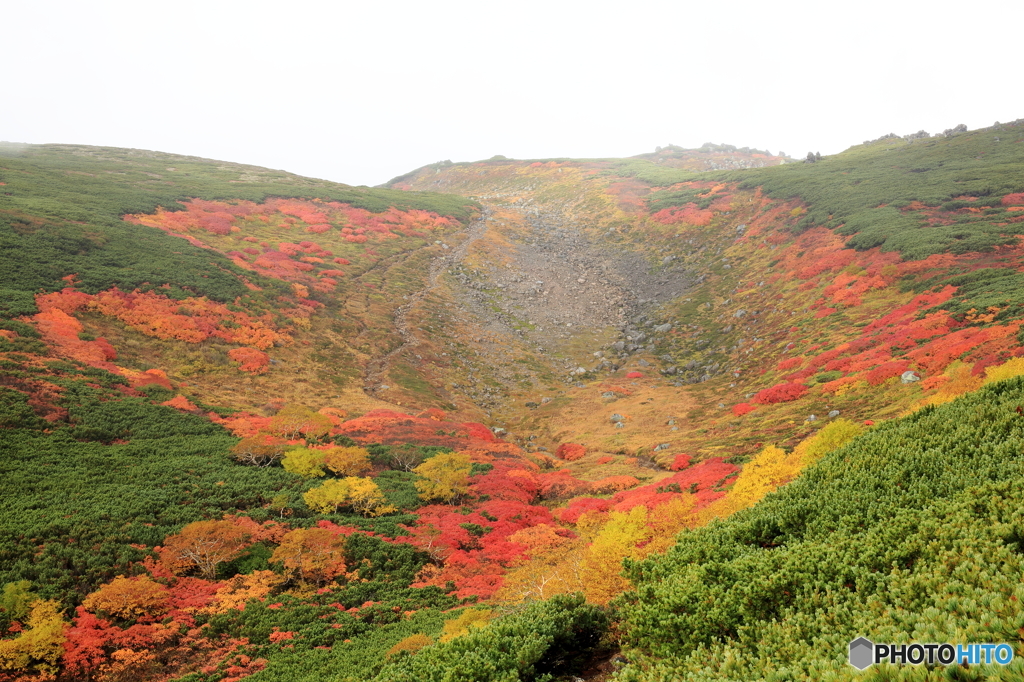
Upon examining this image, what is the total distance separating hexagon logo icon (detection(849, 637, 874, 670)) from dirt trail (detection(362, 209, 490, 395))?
3688 cm

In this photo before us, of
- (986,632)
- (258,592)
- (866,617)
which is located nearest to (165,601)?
(258,592)

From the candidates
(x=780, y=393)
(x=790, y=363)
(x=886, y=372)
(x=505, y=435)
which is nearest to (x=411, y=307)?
(x=505, y=435)

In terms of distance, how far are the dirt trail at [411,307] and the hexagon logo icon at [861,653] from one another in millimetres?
36881

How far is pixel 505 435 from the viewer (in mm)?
40000

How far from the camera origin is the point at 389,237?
71.2 m

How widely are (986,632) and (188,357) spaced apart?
41669 mm

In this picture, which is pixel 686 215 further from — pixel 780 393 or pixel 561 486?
pixel 561 486

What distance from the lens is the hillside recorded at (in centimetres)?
949

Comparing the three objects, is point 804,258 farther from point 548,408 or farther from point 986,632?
point 986,632

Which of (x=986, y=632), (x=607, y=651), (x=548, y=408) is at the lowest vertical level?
(x=548, y=408)

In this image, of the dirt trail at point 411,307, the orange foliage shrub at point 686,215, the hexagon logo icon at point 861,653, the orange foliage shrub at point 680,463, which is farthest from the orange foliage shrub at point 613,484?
the orange foliage shrub at point 686,215

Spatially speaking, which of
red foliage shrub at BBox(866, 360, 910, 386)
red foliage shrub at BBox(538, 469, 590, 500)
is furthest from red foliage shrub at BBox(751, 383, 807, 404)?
red foliage shrub at BBox(538, 469, 590, 500)

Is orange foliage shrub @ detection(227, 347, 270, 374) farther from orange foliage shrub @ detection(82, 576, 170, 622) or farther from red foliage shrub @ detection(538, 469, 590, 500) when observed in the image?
red foliage shrub @ detection(538, 469, 590, 500)

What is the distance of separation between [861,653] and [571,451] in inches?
1148
